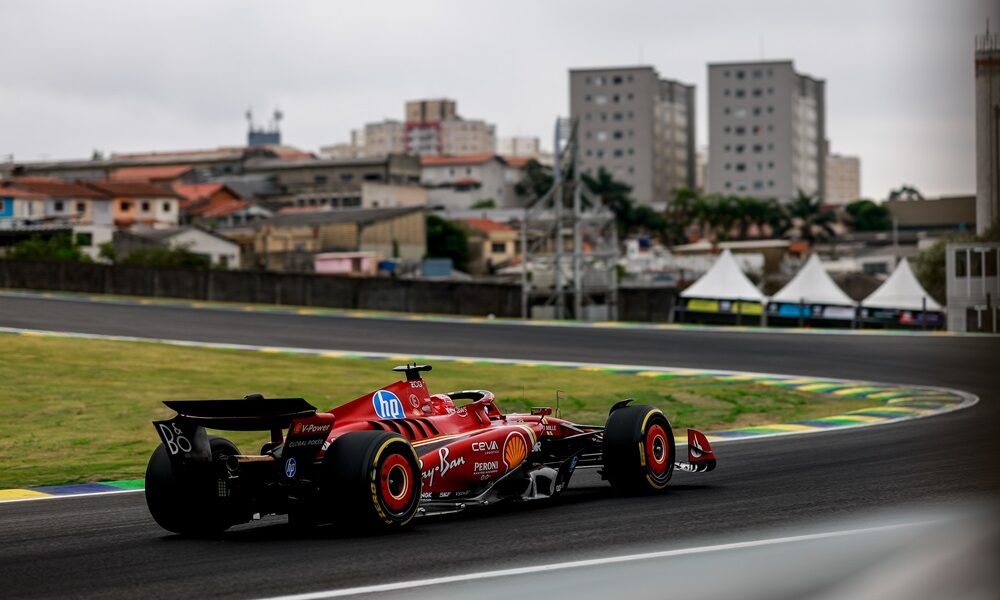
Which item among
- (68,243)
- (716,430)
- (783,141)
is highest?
(783,141)

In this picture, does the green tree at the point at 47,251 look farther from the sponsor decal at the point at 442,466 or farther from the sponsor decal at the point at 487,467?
the sponsor decal at the point at 442,466

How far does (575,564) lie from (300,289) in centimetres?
5064

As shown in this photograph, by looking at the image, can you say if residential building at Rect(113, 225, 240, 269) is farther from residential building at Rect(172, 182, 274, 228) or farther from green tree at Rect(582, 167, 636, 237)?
green tree at Rect(582, 167, 636, 237)

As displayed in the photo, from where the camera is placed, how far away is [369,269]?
92062 millimetres

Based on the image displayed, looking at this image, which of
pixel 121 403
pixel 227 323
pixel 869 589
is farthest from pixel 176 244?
pixel 869 589

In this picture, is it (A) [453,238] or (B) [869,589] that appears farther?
(A) [453,238]

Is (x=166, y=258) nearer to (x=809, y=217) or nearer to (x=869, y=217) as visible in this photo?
(x=809, y=217)

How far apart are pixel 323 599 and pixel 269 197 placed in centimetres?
12517

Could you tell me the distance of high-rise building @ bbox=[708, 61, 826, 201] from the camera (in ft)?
595

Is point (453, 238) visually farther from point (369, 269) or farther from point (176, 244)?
point (176, 244)

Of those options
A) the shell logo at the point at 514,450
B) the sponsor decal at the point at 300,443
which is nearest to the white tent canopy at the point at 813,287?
the shell logo at the point at 514,450

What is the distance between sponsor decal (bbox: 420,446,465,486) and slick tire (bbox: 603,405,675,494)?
6.03 ft

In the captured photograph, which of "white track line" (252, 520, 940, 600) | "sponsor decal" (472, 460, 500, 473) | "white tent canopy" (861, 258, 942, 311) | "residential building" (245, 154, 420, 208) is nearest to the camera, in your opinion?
"white track line" (252, 520, 940, 600)

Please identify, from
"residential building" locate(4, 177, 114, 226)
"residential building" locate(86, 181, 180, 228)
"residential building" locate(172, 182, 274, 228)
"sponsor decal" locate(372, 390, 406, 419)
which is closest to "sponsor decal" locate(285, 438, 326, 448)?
"sponsor decal" locate(372, 390, 406, 419)
